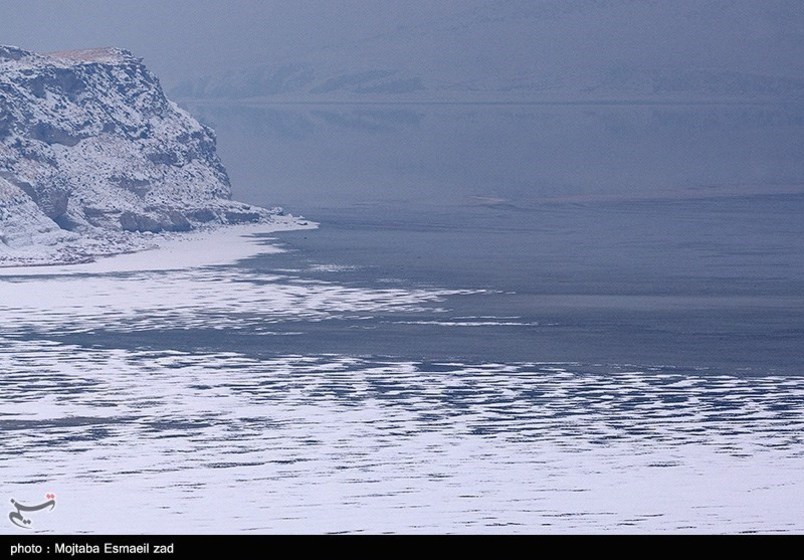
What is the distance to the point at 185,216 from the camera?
47.2 meters

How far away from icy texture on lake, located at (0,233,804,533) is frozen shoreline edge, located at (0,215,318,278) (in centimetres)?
887

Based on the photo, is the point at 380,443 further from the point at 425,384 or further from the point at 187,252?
the point at 187,252

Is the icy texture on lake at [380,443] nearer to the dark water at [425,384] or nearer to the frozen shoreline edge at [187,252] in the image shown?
the dark water at [425,384]

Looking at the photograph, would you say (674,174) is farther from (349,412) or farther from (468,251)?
(349,412)

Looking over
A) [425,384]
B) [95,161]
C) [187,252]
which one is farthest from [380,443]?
[95,161]

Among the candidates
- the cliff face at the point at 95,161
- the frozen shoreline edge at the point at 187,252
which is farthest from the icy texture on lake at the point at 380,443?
the cliff face at the point at 95,161

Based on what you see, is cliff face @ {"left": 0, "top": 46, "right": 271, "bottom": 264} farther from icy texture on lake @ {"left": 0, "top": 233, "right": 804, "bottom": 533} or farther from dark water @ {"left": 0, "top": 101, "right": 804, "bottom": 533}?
icy texture on lake @ {"left": 0, "top": 233, "right": 804, "bottom": 533}

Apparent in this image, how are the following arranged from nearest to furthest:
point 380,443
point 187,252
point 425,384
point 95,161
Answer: point 380,443 → point 425,384 → point 187,252 → point 95,161

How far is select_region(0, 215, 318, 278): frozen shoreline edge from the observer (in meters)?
38.3

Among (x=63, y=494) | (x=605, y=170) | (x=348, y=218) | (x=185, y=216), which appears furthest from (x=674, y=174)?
(x=63, y=494)

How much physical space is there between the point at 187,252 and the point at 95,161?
6.34 m

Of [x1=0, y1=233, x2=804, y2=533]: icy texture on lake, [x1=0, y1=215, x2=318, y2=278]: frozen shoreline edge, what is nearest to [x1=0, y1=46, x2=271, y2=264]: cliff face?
[x1=0, y1=215, x2=318, y2=278]: frozen shoreline edge

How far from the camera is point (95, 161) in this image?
155ft
